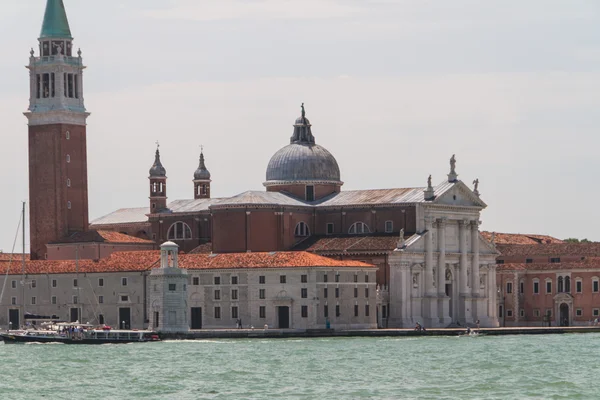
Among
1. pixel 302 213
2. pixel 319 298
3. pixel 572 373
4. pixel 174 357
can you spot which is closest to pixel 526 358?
pixel 572 373

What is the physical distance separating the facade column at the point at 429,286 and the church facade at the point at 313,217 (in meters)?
0.05

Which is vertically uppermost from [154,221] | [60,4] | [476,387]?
[60,4]

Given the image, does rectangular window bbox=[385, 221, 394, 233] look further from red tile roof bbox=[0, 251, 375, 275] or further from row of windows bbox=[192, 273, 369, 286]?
row of windows bbox=[192, 273, 369, 286]

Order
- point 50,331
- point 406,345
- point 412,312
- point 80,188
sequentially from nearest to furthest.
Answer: point 406,345 < point 50,331 < point 412,312 < point 80,188

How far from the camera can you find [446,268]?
330 ft

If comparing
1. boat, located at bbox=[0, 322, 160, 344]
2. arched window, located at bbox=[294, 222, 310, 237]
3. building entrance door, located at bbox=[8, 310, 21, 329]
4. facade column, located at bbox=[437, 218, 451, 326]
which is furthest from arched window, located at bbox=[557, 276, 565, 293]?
building entrance door, located at bbox=[8, 310, 21, 329]

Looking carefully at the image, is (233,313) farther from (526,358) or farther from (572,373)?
(572,373)

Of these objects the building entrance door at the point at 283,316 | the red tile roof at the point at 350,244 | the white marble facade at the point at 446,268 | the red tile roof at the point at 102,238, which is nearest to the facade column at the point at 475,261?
the white marble facade at the point at 446,268

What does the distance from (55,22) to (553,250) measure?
2984 centimetres

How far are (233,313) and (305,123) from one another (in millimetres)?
17132

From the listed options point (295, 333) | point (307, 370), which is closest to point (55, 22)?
point (295, 333)

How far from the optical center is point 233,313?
9350 cm

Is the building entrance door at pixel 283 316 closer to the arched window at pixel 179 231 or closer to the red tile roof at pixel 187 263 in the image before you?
the red tile roof at pixel 187 263

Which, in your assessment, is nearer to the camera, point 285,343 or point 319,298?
point 285,343
